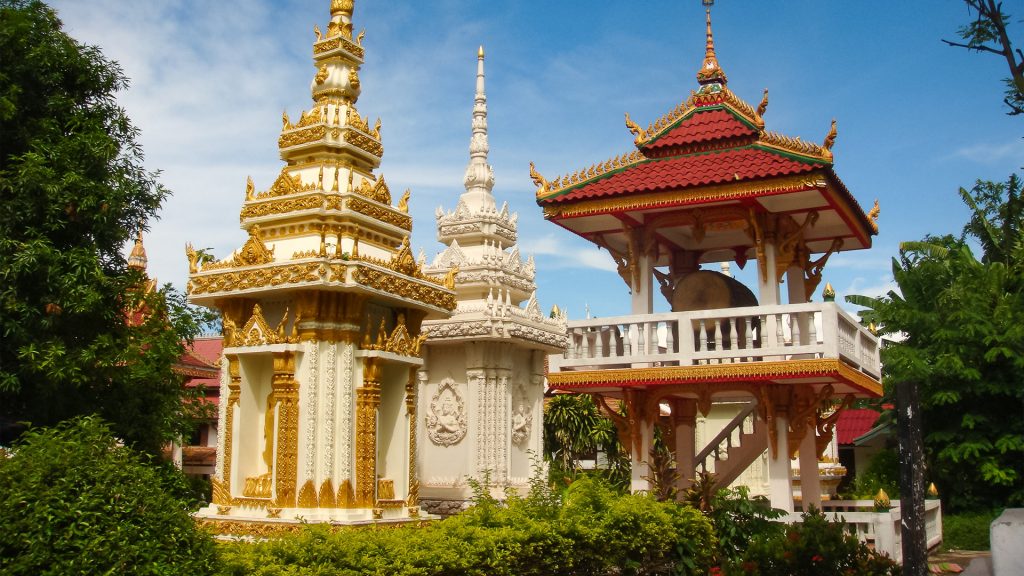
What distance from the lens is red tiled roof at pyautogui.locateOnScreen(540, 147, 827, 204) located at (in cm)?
Answer: 1496

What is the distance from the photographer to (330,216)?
41.4 ft

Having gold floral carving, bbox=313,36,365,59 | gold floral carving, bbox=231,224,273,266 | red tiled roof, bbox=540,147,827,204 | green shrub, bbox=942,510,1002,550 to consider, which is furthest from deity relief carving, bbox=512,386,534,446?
green shrub, bbox=942,510,1002,550

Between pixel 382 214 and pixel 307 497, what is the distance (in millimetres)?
3929

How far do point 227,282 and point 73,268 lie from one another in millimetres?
2988

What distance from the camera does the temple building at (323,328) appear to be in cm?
1191

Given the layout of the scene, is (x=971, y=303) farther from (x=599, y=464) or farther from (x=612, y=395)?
(x=599, y=464)

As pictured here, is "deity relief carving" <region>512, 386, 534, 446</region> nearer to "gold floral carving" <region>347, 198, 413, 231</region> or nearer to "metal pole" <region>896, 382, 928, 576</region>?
"gold floral carving" <region>347, 198, 413, 231</region>

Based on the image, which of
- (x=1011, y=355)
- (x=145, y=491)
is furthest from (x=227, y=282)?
(x=1011, y=355)

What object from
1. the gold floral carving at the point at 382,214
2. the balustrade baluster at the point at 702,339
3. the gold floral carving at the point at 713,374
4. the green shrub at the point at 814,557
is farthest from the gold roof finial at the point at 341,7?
the green shrub at the point at 814,557

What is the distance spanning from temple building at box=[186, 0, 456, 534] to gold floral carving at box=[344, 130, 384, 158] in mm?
19

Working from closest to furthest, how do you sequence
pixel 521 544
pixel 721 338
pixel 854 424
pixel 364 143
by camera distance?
pixel 521 544 < pixel 364 143 < pixel 721 338 < pixel 854 424

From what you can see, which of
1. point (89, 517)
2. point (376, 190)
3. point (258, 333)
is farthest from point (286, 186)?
point (89, 517)

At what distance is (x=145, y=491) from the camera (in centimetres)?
747

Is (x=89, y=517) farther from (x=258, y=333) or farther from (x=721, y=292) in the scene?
(x=721, y=292)
